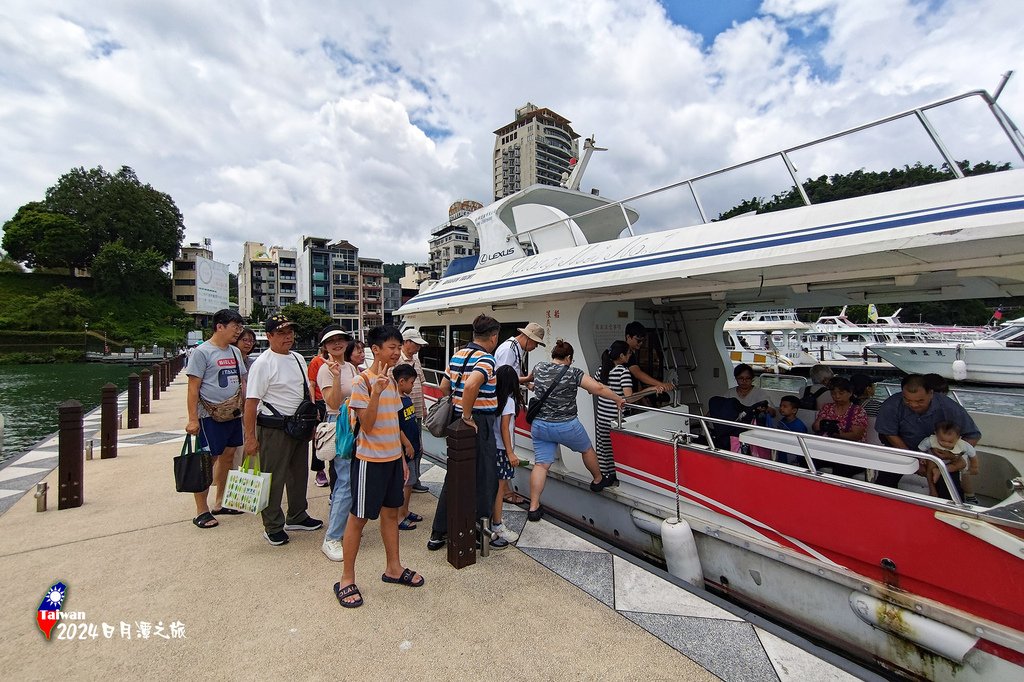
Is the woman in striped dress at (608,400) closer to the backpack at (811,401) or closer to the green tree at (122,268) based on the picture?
the backpack at (811,401)

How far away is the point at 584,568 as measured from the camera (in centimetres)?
321

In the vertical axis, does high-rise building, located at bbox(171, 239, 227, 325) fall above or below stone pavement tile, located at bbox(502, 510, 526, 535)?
above

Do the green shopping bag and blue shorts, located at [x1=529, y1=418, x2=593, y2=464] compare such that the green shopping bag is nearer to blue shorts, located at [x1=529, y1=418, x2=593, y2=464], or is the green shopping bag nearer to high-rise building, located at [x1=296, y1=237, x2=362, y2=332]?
blue shorts, located at [x1=529, y1=418, x2=593, y2=464]

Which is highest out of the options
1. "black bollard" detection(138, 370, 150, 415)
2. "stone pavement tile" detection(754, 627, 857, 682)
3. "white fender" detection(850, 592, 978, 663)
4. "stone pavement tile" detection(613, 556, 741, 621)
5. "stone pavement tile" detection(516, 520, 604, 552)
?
"black bollard" detection(138, 370, 150, 415)

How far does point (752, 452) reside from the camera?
425cm

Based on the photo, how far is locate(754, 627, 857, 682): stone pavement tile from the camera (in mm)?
2176

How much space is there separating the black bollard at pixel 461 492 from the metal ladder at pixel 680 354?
4370 millimetres

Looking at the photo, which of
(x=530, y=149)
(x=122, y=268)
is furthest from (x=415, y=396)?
(x=530, y=149)

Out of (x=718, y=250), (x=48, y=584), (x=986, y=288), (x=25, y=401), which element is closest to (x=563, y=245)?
(x=718, y=250)

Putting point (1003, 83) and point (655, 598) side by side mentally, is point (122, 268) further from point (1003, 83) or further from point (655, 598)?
point (1003, 83)

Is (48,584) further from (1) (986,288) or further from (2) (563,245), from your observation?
(1) (986,288)

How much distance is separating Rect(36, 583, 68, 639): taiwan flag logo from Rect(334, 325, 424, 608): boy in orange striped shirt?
152 cm

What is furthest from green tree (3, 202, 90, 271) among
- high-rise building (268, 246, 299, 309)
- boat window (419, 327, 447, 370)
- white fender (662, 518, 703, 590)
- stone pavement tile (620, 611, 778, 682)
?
stone pavement tile (620, 611, 778, 682)

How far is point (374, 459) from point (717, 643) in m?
2.12
